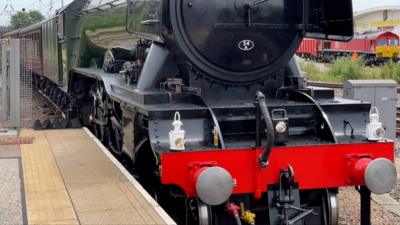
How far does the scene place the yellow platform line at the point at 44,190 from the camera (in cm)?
470

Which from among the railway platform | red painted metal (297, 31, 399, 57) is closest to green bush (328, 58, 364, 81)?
red painted metal (297, 31, 399, 57)

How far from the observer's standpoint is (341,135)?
18.3 feet

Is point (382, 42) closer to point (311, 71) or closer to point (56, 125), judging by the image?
point (311, 71)

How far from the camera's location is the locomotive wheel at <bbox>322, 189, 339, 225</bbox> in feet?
17.6

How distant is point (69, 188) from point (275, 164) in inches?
76.9

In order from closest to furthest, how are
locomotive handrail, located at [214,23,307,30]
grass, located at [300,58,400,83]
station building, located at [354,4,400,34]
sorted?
locomotive handrail, located at [214,23,307,30]
grass, located at [300,58,400,83]
station building, located at [354,4,400,34]

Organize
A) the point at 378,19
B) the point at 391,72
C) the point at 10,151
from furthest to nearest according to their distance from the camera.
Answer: the point at 378,19, the point at 391,72, the point at 10,151

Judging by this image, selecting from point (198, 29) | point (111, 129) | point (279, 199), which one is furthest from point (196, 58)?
point (111, 129)

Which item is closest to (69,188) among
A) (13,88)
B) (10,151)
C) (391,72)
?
(10,151)

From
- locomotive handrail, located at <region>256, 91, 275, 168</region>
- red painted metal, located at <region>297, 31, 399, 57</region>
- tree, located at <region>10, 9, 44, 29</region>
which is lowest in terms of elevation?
locomotive handrail, located at <region>256, 91, 275, 168</region>

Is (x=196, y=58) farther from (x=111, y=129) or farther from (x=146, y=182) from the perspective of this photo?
(x=111, y=129)

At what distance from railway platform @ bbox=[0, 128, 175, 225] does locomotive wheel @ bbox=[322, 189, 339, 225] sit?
159 centimetres

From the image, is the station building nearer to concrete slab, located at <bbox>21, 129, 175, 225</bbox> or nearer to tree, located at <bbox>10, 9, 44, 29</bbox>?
tree, located at <bbox>10, 9, 44, 29</bbox>

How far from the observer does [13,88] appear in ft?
31.4
